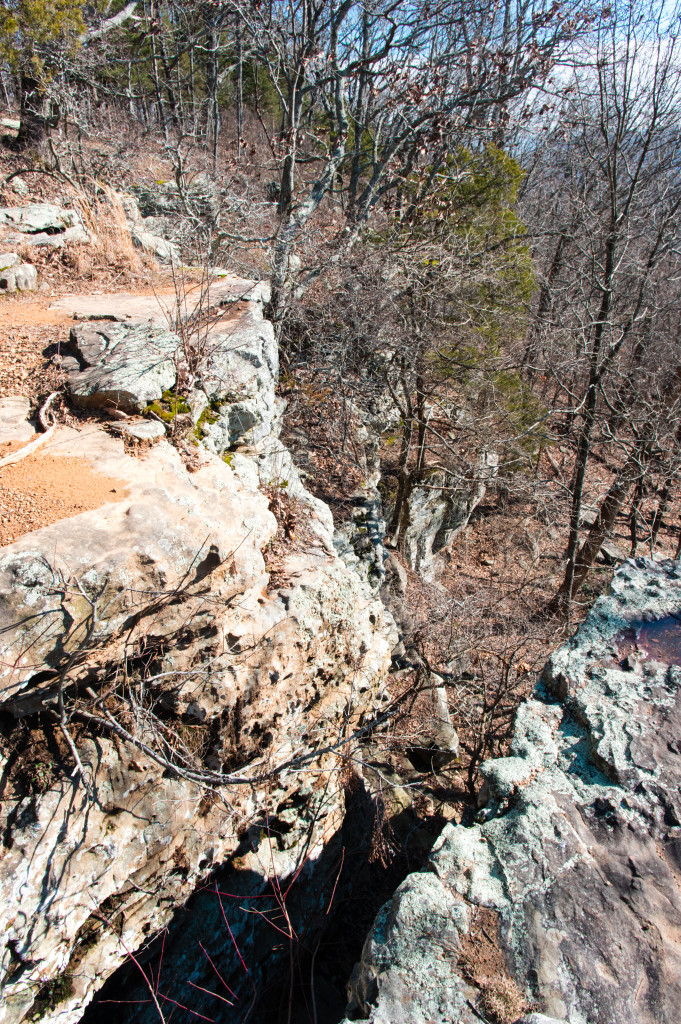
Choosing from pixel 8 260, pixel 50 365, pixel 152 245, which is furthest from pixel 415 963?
pixel 152 245

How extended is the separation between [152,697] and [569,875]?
2.29 metres

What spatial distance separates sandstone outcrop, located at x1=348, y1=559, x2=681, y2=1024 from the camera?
2.00 meters

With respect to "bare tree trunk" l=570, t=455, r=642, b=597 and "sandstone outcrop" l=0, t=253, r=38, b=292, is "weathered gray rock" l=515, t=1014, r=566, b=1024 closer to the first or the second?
"sandstone outcrop" l=0, t=253, r=38, b=292

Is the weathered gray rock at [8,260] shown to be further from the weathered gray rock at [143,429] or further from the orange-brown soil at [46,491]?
the orange-brown soil at [46,491]

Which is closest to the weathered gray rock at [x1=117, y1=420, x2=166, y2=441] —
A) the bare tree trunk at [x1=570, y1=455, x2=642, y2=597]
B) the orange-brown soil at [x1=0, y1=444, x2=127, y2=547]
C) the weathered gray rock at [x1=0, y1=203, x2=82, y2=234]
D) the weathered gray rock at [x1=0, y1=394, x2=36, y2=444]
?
the orange-brown soil at [x1=0, y1=444, x2=127, y2=547]

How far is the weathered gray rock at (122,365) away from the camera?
398 cm

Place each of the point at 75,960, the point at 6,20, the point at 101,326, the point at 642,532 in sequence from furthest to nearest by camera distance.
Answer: the point at 642,532
the point at 6,20
the point at 101,326
the point at 75,960

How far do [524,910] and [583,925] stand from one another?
211mm

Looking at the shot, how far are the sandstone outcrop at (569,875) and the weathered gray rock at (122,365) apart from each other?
325 centimetres

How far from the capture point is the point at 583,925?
7.02 ft

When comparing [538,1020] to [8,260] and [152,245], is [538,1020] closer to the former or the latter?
[8,260]

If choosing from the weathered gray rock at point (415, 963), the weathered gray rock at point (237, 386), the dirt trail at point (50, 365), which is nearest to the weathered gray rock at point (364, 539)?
the weathered gray rock at point (237, 386)

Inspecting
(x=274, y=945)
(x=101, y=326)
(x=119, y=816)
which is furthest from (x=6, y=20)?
(x=274, y=945)

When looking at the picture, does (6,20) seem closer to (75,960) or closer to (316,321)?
(316,321)
